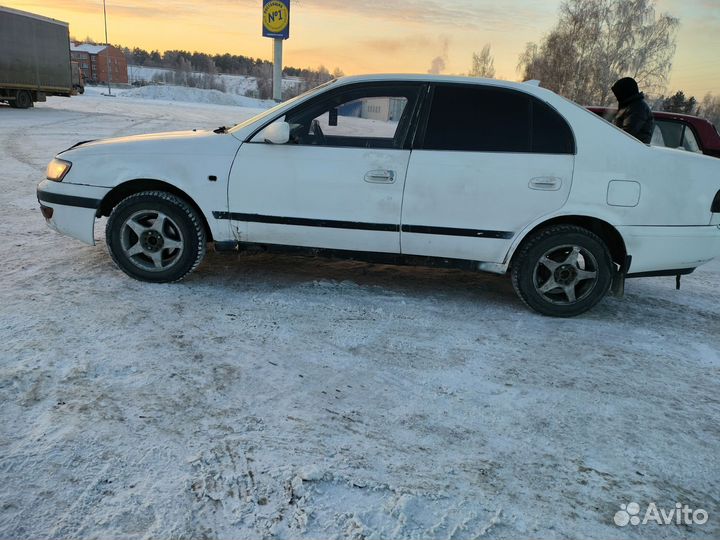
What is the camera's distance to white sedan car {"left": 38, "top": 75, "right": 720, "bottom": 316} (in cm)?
386

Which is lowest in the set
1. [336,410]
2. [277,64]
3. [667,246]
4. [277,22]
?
[336,410]

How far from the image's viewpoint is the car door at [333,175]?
12.8 feet

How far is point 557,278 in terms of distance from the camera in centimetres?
404

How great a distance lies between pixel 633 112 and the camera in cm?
579

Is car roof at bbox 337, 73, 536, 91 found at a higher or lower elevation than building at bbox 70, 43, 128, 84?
lower

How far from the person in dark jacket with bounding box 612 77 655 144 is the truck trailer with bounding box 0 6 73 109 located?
22976mm

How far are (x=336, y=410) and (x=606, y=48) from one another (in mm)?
43370

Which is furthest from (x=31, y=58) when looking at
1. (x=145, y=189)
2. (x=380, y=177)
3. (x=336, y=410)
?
(x=336, y=410)

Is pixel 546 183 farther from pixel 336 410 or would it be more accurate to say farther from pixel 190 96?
pixel 190 96

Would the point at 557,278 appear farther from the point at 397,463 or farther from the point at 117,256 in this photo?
the point at 117,256

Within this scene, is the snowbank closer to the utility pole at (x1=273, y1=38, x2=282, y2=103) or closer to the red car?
the utility pole at (x1=273, y1=38, x2=282, y2=103)

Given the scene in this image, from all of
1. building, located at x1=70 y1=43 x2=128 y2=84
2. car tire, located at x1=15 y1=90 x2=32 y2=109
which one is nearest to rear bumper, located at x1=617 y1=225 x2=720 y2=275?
car tire, located at x1=15 y1=90 x2=32 y2=109

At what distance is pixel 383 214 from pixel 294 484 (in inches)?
88.8

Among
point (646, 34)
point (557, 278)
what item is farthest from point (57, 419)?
point (646, 34)
